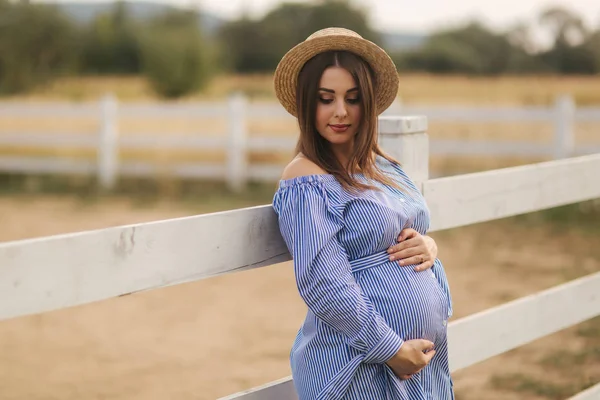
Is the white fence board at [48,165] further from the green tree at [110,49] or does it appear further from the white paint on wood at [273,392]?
the green tree at [110,49]

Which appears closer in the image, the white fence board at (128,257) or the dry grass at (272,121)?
the white fence board at (128,257)

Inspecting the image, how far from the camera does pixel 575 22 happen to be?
41719 millimetres

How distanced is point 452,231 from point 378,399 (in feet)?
23.8

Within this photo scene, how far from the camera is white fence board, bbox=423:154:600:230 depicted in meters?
2.63

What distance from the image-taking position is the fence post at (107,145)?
12.4 m

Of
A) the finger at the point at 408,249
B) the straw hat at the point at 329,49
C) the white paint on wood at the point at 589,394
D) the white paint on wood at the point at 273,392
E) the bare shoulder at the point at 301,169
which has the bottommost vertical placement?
the white paint on wood at the point at 589,394

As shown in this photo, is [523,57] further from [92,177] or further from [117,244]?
[117,244]

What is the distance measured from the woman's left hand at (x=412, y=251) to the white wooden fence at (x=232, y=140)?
851cm

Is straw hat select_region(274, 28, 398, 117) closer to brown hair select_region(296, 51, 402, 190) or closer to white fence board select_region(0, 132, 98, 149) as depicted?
brown hair select_region(296, 51, 402, 190)

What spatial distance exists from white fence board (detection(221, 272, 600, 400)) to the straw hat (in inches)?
31.7

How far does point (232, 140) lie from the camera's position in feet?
39.4

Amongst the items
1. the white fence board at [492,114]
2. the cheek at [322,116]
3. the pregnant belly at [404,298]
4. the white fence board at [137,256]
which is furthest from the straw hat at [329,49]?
the white fence board at [492,114]

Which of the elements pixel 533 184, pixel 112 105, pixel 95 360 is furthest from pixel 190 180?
pixel 533 184

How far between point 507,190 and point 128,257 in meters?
1.52
